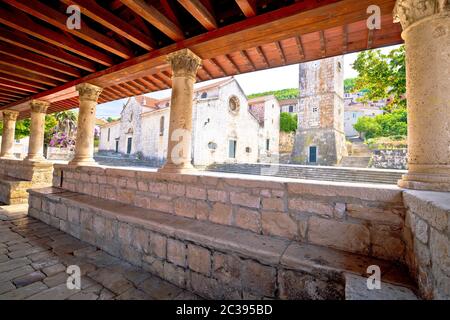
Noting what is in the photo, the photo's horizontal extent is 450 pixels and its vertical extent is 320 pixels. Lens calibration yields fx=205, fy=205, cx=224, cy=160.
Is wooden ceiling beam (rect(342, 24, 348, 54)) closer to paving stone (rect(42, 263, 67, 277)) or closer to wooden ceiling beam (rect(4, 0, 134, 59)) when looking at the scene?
wooden ceiling beam (rect(4, 0, 134, 59))

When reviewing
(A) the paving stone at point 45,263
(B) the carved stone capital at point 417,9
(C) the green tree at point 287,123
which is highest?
(C) the green tree at point 287,123

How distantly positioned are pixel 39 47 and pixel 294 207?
5.15 metres

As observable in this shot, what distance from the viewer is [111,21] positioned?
303 centimetres

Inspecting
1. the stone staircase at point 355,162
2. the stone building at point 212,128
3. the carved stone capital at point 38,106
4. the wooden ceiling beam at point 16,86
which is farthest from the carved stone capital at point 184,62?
the stone staircase at point 355,162

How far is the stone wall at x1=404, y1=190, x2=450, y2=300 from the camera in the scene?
1.00m

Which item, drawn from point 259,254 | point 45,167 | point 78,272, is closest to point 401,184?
point 259,254

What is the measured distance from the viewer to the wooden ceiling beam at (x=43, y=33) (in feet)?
9.59

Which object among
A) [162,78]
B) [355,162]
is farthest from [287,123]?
[162,78]

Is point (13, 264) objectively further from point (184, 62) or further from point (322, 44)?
point (322, 44)

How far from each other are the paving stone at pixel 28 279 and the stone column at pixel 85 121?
3.02m

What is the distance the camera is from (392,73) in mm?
5570

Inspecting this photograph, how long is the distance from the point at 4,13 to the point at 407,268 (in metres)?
5.52

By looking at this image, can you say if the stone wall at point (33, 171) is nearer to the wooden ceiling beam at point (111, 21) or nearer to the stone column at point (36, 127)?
the stone column at point (36, 127)
